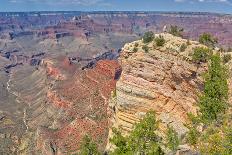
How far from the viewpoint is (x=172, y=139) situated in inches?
2689

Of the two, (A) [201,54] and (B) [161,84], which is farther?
(B) [161,84]

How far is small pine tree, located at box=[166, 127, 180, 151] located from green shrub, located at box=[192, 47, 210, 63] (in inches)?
457

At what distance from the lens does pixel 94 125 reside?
5133 inches

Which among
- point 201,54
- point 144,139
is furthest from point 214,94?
point 144,139

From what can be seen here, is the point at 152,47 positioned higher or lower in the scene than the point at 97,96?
higher

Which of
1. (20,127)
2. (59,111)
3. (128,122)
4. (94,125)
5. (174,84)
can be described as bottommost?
(20,127)

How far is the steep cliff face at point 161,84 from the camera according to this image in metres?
72.8

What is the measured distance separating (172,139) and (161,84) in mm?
10759

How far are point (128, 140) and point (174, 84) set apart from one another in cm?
1301

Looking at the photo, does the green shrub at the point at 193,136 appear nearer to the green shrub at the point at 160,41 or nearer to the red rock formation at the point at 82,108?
the green shrub at the point at 160,41

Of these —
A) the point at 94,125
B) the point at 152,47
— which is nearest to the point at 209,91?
the point at 152,47

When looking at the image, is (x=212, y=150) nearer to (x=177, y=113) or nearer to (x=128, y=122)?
(x=177, y=113)

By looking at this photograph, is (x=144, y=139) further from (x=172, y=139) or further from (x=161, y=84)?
(x=161, y=84)

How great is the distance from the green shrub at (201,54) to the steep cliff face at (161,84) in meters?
1.02
